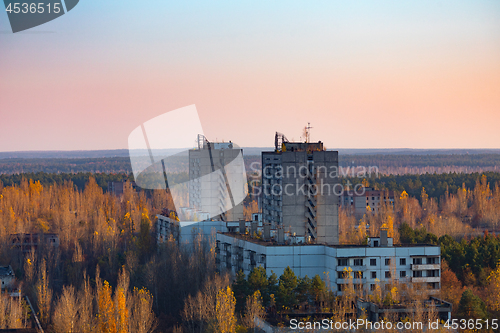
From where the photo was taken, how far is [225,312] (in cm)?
2797

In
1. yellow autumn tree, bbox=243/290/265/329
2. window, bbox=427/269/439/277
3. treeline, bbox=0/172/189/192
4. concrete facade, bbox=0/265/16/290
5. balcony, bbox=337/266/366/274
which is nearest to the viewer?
yellow autumn tree, bbox=243/290/265/329

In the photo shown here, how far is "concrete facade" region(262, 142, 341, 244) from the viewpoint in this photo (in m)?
41.8

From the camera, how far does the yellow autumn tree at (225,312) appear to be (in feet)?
88.7

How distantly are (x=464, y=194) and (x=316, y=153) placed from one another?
181 ft

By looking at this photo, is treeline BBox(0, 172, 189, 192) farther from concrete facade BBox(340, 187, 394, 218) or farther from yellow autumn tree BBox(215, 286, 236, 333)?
yellow autumn tree BBox(215, 286, 236, 333)

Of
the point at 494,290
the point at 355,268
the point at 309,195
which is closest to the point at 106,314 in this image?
the point at 355,268

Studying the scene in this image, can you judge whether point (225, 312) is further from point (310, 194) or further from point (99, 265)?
point (99, 265)

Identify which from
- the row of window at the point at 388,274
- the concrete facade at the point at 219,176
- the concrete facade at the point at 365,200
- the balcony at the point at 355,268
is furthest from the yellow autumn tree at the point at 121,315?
the concrete facade at the point at 365,200

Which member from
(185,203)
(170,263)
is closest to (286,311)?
(170,263)

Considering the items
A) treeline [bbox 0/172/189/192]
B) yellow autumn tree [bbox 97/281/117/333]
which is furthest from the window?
treeline [bbox 0/172/189/192]

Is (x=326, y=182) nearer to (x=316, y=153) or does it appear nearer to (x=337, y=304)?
(x=316, y=153)

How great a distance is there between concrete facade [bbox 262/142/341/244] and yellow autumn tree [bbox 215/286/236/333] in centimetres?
1296

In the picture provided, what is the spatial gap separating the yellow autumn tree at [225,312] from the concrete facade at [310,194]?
510 inches

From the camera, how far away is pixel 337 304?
96.5 ft
